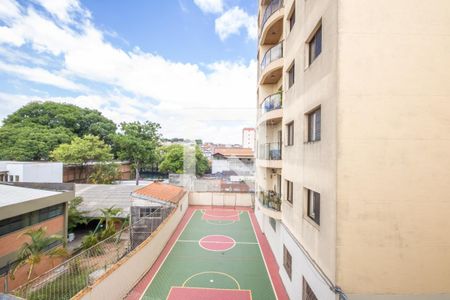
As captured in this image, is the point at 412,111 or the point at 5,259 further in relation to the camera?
Answer: the point at 5,259

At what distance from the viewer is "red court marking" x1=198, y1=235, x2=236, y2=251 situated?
14641mm

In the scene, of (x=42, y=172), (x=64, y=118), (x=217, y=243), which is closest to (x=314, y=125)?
(x=217, y=243)

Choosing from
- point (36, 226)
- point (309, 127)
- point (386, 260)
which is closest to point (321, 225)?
point (386, 260)

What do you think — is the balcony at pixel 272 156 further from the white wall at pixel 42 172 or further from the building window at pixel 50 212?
the white wall at pixel 42 172

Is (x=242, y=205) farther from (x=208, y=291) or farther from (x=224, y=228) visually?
(x=208, y=291)

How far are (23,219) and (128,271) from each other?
21.0ft

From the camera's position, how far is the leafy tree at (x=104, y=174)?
106 feet

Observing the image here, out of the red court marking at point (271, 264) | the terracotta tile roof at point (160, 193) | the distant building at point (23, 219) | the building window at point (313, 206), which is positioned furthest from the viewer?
the terracotta tile roof at point (160, 193)

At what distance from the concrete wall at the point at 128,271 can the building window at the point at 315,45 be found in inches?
397

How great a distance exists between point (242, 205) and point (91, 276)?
18956 mm

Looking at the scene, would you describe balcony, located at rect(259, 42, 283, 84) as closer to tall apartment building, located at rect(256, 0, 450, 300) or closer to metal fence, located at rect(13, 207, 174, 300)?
tall apartment building, located at rect(256, 0, 450, 300)

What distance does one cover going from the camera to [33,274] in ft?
37.7

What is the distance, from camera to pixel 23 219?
11.6 meters

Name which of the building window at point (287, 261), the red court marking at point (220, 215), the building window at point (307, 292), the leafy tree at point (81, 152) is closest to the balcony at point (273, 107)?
the building window at point (287, 261)
